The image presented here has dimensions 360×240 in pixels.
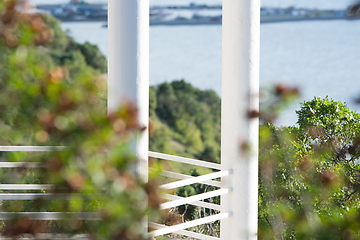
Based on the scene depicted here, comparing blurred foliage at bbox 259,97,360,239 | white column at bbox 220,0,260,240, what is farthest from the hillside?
white column at bbox 220,0,260,240

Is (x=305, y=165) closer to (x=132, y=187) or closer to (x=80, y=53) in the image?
(x=132, y=187)

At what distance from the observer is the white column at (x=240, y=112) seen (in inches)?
191

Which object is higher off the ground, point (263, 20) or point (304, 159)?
point (263, 20)

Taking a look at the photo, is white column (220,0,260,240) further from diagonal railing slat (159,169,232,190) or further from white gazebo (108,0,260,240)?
diagonal railing slat (159,169,232,190)

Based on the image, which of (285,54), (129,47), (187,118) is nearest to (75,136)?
(129,47)

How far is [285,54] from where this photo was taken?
1286 inches

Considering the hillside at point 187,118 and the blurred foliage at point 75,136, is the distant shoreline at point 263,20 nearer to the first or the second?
the hillside at point 187,118

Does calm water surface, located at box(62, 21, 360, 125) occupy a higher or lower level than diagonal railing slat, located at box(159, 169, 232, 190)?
higher

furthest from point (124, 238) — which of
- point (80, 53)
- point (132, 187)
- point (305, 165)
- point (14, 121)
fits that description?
point (80, 53)

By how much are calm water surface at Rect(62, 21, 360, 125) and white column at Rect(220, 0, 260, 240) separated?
26485 millimetres

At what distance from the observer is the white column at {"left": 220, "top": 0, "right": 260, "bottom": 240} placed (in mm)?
4859

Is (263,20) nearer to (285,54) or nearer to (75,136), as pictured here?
(285,54)

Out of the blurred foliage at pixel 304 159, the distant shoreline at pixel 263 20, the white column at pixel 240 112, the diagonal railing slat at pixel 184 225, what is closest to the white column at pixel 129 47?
the diagonal railing slat at pixel 184 225

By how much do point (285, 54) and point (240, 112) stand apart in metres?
29.2
